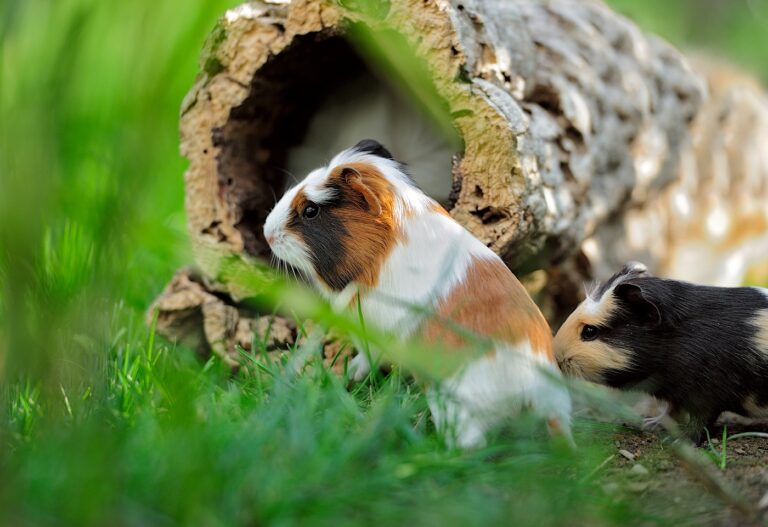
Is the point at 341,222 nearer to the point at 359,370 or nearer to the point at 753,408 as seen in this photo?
the point at 359,370

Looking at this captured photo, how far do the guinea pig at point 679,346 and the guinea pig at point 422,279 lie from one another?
52 cm

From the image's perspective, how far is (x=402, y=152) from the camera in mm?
4238

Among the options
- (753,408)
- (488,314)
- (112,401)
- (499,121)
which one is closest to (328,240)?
(488,314)

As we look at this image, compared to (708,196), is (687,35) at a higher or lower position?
higher

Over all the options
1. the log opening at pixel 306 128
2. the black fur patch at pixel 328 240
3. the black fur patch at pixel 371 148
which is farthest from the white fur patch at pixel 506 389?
the log opening at pixel 306 128

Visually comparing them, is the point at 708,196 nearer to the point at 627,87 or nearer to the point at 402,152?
the point at 627,87

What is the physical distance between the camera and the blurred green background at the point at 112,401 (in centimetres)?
160

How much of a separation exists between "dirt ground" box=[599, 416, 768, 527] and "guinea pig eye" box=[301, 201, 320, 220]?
1.33 meters

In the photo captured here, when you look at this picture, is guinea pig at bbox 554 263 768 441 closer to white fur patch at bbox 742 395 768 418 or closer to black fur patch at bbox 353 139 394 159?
white fur patch at bbox 742 395 768 418

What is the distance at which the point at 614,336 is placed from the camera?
3305 mm

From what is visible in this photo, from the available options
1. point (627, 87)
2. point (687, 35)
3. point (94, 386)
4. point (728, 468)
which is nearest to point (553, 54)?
point (627, 87)

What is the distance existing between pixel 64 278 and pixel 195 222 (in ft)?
5.90

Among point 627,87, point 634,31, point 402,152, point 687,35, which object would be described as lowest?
point 402,152

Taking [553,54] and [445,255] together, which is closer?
[445,255]
